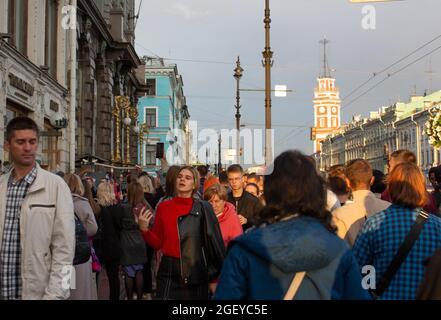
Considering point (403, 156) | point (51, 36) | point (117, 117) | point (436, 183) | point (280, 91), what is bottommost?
point (436, 183)

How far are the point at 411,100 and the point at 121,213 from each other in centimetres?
9207

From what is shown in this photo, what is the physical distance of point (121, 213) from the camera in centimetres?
923

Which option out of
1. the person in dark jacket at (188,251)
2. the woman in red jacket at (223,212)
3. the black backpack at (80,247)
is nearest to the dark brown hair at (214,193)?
the woman in red jacket at (223,212)

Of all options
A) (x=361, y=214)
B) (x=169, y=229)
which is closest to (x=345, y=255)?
(x=361, y=214)

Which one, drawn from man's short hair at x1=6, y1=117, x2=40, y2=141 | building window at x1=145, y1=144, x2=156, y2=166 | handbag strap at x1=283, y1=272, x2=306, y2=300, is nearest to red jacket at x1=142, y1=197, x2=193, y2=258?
man's short hair at x1=6, y1=117, x2=40, y2=141

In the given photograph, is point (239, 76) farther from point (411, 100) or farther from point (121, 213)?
point (411, 100)

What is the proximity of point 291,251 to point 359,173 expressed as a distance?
3218 millimetres

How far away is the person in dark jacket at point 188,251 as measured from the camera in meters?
5.66

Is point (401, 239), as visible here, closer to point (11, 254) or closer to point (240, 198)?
point (11, 254)

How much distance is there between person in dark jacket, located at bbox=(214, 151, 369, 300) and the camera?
2.79 m

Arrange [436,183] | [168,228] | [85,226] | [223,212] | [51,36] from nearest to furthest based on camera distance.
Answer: [168,228] → [223,212] → [85,226] → [436,183] → [51,36]

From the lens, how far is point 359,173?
5.82 meters

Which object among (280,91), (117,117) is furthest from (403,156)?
(117,117)
